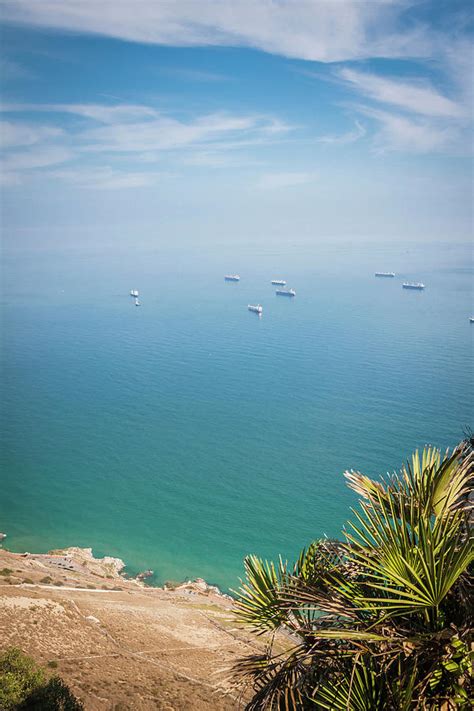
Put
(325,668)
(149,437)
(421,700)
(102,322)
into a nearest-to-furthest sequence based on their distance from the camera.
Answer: (421,700)
(325,668)
(149,437)
(102,322)

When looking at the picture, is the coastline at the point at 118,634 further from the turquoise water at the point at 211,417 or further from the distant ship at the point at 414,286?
the distant ship at the point at 414,286

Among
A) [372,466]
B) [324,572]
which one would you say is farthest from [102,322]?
[324,572]

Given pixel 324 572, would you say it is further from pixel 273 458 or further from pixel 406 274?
pixel 406 274

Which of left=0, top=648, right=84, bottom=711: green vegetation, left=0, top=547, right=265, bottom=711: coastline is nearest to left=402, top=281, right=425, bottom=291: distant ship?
left=0, top=547, right=265, bottom=711: coastline

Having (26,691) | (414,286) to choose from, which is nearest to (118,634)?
(26,691)

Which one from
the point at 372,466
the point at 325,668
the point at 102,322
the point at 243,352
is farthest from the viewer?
the point at 102,322

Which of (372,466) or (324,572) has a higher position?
(372,466)
